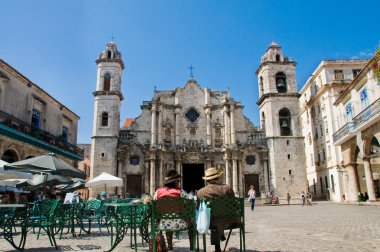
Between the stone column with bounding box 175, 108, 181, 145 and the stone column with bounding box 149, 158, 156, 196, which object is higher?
the stone column with bounding box 175, 108, 181, 145

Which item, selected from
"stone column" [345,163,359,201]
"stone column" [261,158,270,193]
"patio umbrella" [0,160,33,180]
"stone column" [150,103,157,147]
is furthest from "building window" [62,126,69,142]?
"stone column" [345,163,359,201]

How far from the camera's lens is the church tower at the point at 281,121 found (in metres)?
29.6

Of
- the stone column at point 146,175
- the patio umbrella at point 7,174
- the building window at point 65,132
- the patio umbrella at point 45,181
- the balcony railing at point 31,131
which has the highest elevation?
the building window at point 65,132

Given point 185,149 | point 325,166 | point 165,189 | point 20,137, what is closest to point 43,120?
point 20,137

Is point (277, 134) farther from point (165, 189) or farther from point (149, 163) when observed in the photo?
point (165, 189)

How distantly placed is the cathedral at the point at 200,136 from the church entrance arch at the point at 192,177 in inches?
3.9

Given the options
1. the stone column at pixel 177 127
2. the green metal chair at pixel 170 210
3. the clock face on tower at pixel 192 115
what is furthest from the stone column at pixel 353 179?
the green metal chair at pixel 170 210

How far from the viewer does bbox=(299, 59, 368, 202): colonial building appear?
29.5 meters

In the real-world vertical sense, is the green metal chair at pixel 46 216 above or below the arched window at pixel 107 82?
below

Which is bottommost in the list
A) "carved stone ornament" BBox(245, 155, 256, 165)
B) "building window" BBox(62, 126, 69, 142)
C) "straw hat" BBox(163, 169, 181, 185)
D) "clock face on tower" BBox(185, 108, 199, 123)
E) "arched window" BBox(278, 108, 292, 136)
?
"straw hat" BBox(163, 169, 181, 185)

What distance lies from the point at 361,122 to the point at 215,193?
684 inches

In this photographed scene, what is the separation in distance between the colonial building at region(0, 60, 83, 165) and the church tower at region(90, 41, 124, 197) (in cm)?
202

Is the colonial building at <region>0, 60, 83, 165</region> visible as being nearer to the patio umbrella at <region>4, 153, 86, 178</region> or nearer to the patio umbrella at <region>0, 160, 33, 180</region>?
the patio umbrella at <region>0, 160, 33, 180</region>

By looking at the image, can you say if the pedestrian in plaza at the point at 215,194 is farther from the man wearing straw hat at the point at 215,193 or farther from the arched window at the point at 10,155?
Result: the arched window at the point at 10,155
